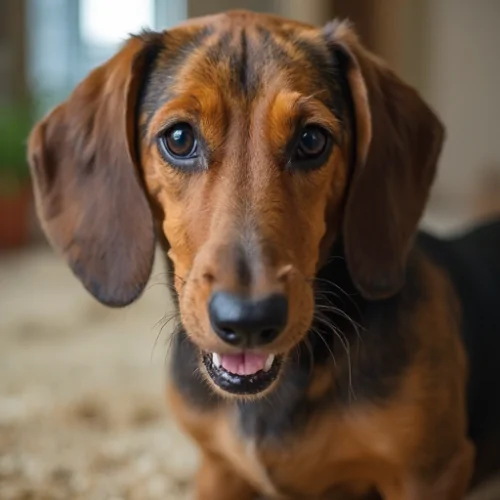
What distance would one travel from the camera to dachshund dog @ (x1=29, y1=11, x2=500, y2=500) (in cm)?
157

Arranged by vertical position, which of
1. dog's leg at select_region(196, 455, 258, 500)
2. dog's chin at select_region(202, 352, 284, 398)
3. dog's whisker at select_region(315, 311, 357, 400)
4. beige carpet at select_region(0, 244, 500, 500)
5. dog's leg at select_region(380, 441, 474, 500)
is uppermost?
dog's chin at select_region(202, 352, 284, 398)

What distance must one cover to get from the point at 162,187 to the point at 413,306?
0.55 meters

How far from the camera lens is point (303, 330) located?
146cm

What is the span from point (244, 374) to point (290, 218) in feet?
0.91

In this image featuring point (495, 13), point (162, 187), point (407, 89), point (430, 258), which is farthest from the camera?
point (495, 13)

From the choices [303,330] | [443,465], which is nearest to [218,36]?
[303,330]

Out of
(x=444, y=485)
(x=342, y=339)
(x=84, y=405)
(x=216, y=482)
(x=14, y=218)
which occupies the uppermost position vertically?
(x=342, y=339)

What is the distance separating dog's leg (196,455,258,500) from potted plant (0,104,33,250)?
307 centimetres

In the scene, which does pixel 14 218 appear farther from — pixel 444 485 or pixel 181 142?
pixel 444 485

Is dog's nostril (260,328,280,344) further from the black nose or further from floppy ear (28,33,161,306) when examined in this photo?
floppy ear (28,33,161,306)

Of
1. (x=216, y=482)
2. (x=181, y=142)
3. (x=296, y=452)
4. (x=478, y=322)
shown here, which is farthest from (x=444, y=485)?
(x=181, y=142)

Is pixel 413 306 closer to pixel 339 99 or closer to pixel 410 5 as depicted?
pixel 339 99

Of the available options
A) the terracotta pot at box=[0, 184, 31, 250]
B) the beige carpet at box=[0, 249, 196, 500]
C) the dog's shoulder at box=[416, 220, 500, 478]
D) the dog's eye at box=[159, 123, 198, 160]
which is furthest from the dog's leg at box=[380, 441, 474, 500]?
the terracotta pot at box=[0, 184, 31, 250]

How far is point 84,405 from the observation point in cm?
262
